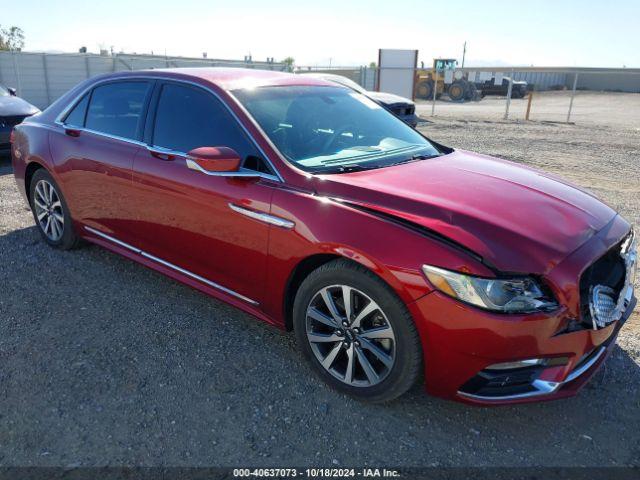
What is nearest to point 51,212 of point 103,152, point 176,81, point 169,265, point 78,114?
point 78,114

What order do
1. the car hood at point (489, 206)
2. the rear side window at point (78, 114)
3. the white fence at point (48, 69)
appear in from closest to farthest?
1. the car hood at point (489, 206)
2. the rear side window at point (78, 114)
3. the white fence at point (48, 69)

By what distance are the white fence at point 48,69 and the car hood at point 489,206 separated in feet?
66.1

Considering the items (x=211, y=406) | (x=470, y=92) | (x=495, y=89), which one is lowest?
(x=211, y=406)

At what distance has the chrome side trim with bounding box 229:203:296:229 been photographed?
9.38ft

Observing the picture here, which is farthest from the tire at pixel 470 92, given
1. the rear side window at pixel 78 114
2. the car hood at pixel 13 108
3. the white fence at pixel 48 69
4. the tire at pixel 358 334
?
the tire at pixel 358 334

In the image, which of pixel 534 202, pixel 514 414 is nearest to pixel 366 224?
pixel 534 202

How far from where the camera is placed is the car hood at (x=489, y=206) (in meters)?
2.41

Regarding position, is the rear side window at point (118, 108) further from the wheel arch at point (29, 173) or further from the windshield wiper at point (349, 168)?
the windshield wiper at point (349, 168)

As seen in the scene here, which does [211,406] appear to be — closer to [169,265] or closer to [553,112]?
[169,265]

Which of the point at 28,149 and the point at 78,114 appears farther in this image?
Result: the point at 28,149

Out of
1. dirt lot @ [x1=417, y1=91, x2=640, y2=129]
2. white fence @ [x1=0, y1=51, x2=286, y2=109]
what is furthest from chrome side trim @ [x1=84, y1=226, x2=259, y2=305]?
white fence @ [x1=0, y1=51, x2=286, y2=109]

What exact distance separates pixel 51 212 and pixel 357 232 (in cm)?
351

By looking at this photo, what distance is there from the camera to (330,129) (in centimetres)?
351

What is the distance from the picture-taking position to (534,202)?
113 inches
